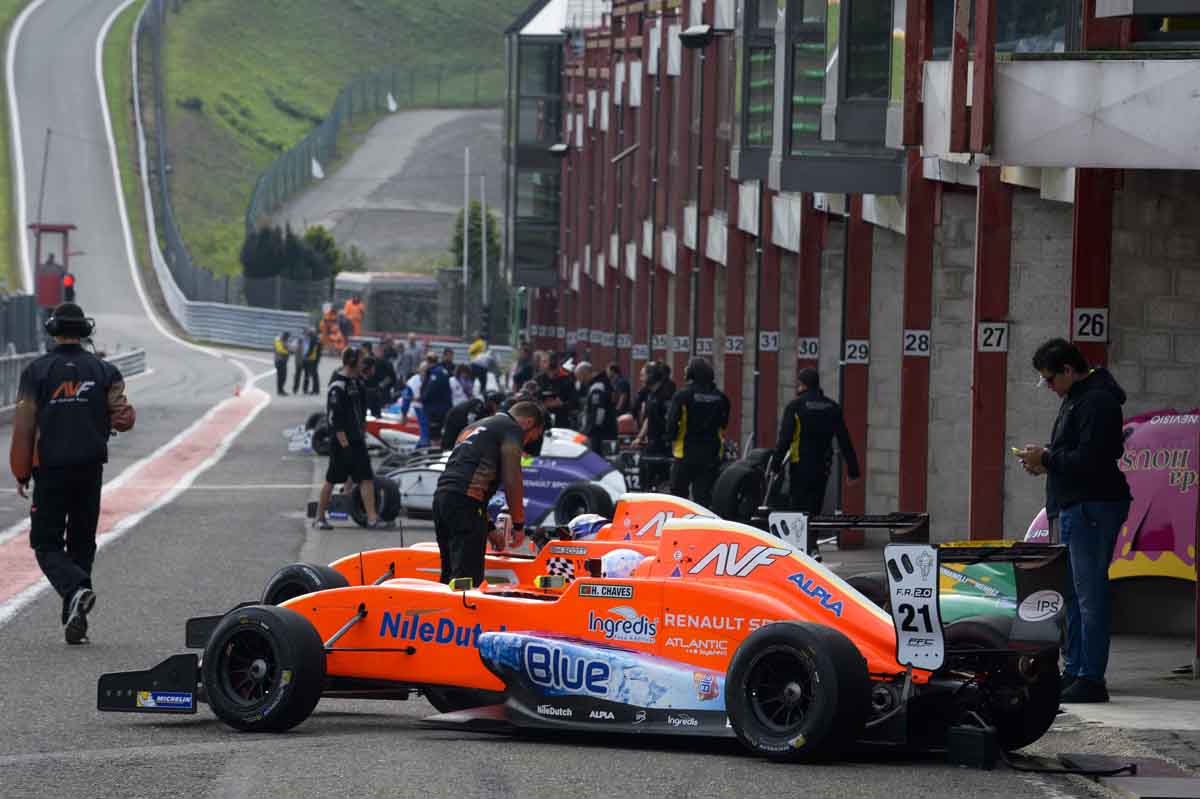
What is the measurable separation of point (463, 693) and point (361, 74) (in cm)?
13703

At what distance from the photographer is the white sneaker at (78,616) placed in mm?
12898

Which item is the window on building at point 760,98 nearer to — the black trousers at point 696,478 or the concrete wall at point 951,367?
the black trousers at point 696,478

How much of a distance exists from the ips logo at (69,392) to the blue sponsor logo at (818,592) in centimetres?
531

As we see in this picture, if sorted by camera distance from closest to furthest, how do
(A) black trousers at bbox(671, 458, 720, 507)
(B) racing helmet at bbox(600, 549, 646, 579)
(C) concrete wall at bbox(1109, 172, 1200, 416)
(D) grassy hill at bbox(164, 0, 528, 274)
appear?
1. (B) racing helmet at bbox(600, 549, 646, 579)
2. (C) concrete wall at bbox(1109, 172, 1200, 416)
3. (A) black trousers at bbox(671, 458, 720, 507)
4. (D) grassy hill at bbox(164, 0, 528, 274)

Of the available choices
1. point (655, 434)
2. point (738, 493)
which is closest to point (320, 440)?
point (655, 434)

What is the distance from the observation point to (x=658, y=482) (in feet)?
82.3

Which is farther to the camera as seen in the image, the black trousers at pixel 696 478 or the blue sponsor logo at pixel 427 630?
the black trousers at pixel 696 478

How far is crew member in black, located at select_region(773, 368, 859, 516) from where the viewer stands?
63.8 feet

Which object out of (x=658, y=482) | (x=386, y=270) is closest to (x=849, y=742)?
(x=658, y=482)

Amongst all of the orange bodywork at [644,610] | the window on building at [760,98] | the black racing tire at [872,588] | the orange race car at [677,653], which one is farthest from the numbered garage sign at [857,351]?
the orange bodywork at [644,610]

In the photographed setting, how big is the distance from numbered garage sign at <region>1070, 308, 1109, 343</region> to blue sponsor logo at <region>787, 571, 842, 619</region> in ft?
16.6

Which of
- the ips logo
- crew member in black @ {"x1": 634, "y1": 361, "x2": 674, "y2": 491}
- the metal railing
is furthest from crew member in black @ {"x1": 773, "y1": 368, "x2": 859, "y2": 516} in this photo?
the metal railing

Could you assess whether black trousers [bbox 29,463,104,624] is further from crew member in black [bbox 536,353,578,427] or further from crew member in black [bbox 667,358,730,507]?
crew member in black [bbox 536,353,578,427]

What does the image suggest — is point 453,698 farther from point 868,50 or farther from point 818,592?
point 868,50
